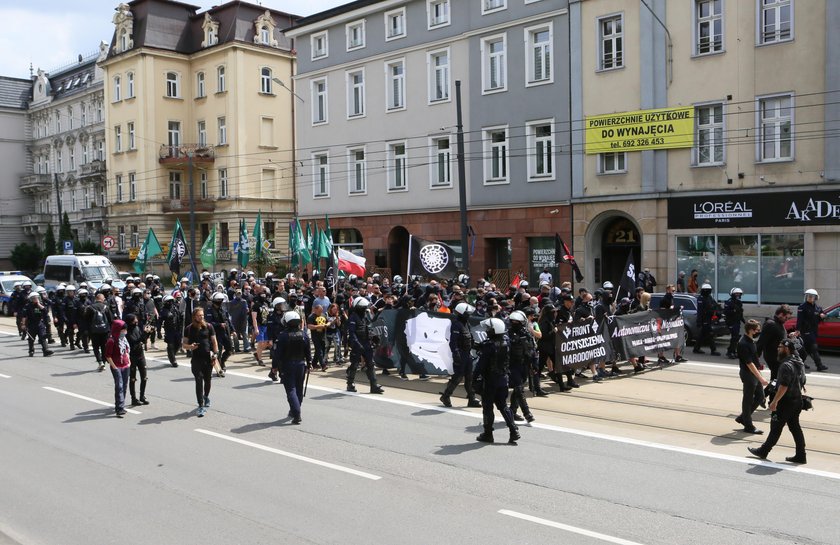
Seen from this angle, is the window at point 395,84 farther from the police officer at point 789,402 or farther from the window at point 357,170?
the police officer at point 789,402

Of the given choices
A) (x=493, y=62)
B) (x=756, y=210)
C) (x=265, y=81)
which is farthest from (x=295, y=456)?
(x=265, y=81)

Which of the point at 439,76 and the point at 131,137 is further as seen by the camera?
the point at 131,137

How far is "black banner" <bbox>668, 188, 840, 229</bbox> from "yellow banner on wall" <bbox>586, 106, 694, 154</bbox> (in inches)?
76.5

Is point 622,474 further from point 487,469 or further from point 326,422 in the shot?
point 326,422

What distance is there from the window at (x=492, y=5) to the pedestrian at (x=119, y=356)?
72.6ft

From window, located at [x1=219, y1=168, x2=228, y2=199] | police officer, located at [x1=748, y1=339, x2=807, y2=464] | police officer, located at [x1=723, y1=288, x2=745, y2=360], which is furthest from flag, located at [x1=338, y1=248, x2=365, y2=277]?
window, located at [x1=219, y1=168, x2=228, y2=199]

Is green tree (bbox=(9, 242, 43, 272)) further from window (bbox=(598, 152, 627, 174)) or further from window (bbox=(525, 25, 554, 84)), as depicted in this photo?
window (bbox=(598, 152, 627, 174))

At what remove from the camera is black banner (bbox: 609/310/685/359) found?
1521 centimetres

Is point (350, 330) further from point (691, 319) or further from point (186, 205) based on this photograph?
point (186, 205)

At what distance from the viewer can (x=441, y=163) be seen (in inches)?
1272

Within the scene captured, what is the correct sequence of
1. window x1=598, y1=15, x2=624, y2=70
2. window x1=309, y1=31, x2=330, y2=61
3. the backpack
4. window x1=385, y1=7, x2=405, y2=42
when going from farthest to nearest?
window x1=309, y1=31, x2=330, y2=61 < window x1=385, y1=7, x2=405, y2=42 < window x1=598, y1=15, x2=624, y2=70 < the backpack

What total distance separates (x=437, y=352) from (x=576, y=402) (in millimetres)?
2938

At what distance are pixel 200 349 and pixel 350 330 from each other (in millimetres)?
2795

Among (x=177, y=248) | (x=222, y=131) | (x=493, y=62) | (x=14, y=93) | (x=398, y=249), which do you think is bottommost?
(x=398, y=249)
